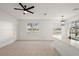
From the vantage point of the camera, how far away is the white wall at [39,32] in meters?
9.51

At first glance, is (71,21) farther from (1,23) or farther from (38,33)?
(1,23)

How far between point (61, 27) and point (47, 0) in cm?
656

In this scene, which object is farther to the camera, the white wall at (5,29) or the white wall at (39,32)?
the white wall at (39,32)

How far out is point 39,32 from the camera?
31.4ft

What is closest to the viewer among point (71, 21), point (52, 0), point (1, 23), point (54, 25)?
point (52, 0)

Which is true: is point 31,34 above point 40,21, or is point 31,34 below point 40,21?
below

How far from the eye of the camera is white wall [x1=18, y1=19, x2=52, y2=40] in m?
9.51

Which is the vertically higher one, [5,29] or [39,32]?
[5,29]

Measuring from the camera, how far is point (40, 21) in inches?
379

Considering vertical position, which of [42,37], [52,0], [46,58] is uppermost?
[52,0]

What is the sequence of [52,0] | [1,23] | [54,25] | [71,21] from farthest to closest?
[54,25] → [71,21] → [1,23] → [52,0]

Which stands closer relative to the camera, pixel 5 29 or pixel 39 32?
pixel 5 29

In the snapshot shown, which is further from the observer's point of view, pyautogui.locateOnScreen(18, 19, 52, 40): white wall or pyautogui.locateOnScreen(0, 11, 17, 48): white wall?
pyautogui.locateOnScreen(18, 19, 52, 40): white wall

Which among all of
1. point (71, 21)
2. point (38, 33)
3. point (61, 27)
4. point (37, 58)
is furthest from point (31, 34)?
point (37, 58)
